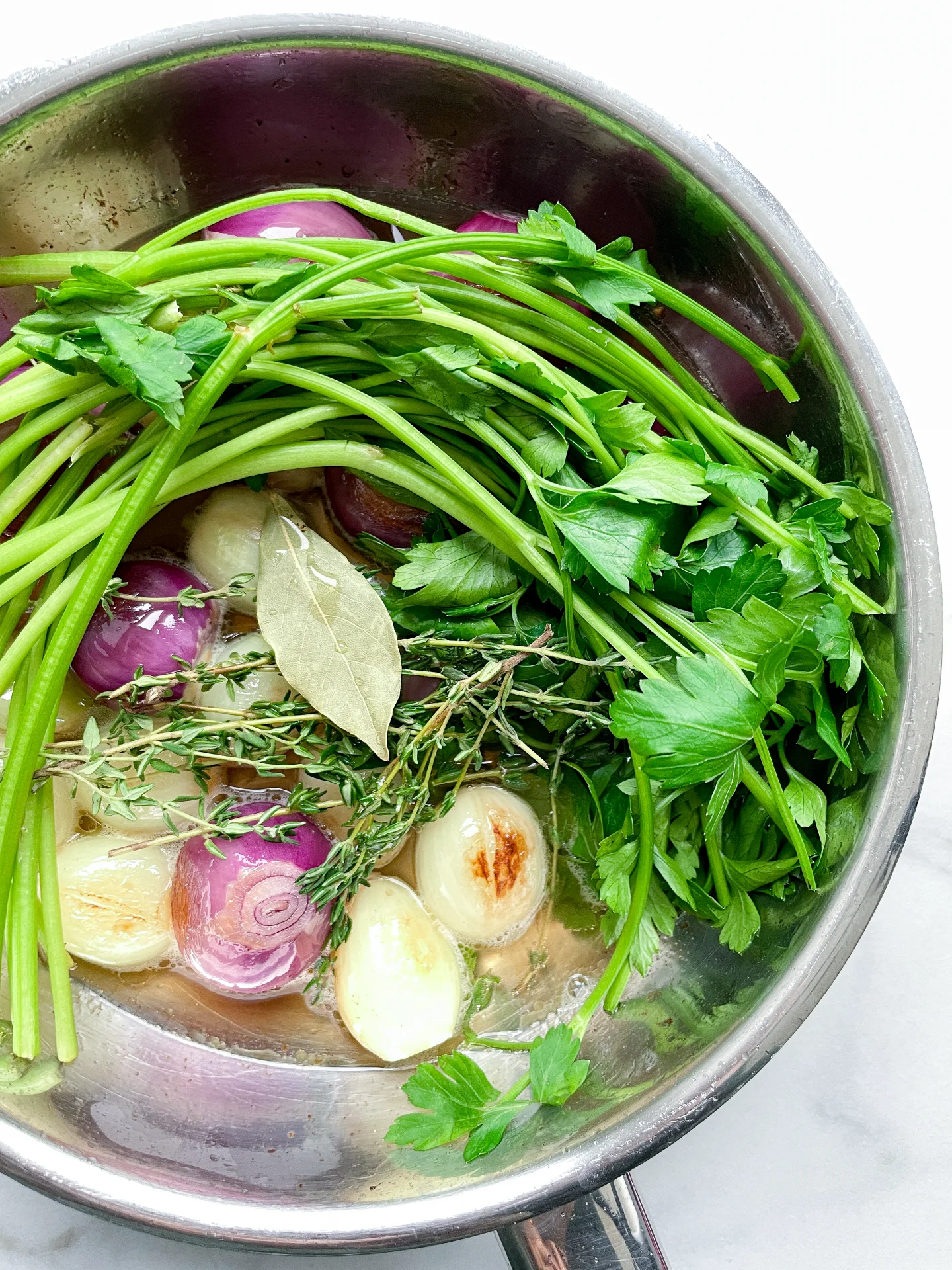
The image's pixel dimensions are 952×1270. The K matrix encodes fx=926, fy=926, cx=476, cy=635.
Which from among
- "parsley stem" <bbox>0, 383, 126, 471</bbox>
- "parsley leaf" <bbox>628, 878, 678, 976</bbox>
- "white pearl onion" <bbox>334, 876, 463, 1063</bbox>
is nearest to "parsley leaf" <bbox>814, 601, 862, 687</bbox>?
"parsley leaf" <bbox>628, 878, 678, 976</bbox>

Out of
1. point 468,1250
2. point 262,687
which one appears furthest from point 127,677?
point 468,1250

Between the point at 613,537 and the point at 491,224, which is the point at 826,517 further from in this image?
the point at 491,224

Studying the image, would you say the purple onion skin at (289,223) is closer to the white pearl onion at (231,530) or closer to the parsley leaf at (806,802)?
the white pearl onion at (231,530)

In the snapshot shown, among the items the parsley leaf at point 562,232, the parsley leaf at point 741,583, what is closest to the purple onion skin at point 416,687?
the parsley leaf at point 741,583

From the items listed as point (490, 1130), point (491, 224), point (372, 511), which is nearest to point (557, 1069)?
point (490, 1130)

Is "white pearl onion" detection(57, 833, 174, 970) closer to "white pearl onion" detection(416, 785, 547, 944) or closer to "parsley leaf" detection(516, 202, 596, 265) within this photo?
"white pearl onion" detection(416, 785, 547, 944)

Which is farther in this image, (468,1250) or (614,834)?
(468,1250)

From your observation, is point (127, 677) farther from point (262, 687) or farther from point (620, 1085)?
point (620, 1085)
